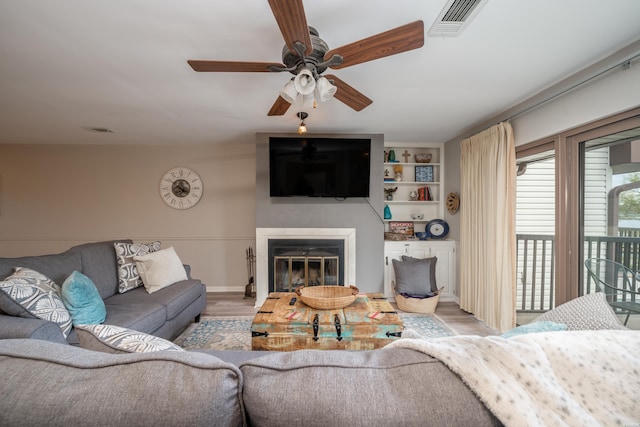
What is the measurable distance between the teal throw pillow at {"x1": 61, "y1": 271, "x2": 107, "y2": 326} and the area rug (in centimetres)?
85

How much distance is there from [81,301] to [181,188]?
2.70 meters

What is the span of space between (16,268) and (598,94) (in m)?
4.16

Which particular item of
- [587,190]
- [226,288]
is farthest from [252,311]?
[587,190]

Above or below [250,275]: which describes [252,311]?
below

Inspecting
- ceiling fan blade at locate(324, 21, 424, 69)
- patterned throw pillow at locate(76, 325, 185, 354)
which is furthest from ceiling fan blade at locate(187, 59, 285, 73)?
patterned throw pillow at locate(76, 325, 185, 354)

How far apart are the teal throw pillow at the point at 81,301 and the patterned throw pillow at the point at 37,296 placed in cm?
4

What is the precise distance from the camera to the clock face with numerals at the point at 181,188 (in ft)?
13.5

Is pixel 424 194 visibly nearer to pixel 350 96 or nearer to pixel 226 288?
pixel 350 96

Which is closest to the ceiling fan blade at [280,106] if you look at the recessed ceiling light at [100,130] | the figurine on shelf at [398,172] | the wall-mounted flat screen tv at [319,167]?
the wall-mounted flat screen tv at [319,167]

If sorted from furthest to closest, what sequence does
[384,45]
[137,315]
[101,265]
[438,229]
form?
[438,229] < [101,265] < [137,315] < [384,45]

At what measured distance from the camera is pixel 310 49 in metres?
1.28

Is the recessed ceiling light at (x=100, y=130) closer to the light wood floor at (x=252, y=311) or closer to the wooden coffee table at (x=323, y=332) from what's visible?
the light wood floor at (x=252, y=311)

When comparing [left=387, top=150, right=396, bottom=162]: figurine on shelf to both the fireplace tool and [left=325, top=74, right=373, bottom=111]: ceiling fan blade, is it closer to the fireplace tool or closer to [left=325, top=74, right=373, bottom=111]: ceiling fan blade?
[left=325, top=74, right=373, bottom=111]: ceiling fan blade

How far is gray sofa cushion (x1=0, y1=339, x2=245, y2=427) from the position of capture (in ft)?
1.55
